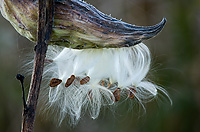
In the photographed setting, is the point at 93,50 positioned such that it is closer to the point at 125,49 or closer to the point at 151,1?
the point at 125,49

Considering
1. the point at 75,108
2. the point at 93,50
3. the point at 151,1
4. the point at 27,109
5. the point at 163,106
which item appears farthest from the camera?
the point at 151,1

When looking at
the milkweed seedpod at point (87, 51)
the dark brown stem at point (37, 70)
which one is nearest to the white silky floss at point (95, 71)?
the milkweed seedpod at point (87, 51)

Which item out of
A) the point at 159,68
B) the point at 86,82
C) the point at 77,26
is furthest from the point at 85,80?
the point at 159,68

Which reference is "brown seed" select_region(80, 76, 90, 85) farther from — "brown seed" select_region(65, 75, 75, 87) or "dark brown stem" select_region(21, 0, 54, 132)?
"dark brown stem" select_region(21, 0, 54, 132)

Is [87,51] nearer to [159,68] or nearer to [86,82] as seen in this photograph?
[86,82]

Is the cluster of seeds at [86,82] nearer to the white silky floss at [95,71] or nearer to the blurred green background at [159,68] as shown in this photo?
the white silky floss at [95,71]

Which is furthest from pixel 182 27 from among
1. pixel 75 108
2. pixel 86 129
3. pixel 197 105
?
pixel 75 108
